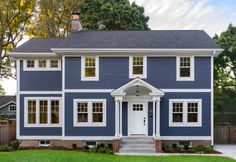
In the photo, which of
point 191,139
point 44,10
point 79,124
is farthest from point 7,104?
point 191,139

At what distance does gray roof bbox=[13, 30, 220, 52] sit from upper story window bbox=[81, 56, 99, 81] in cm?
86

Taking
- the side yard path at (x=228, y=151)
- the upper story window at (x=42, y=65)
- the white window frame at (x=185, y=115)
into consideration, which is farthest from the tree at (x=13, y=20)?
the side yard path at (x=228, y=151)

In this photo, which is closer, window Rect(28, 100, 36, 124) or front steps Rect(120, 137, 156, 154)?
front steps Rect(120, 137, 156, 154)

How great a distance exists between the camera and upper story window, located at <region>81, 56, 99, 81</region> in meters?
23.7

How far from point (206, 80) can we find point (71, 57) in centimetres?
851

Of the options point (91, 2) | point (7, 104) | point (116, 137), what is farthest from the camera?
point (7, 104)

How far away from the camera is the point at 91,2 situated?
39188 millimetres

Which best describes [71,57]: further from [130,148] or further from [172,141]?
[172,141]

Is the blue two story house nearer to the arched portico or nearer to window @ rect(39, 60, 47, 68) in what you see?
the arched portico

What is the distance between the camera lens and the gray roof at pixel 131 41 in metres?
23.8

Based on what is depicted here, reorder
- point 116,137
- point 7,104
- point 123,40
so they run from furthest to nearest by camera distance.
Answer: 1. point 7,104
2. point 123,40
3. point 116,137

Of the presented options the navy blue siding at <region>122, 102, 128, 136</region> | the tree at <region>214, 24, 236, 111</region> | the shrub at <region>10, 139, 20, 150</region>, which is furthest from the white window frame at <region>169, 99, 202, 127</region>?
the tree at <region>214, 24, 236, 111</region>

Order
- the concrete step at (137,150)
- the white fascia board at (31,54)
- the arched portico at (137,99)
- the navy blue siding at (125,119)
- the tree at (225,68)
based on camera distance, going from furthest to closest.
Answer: the tree at (225,68), the white fascia board at (31,54), the navy blue siding at (125,119), the arched portico at (137,99), the concrete step at (137,150)

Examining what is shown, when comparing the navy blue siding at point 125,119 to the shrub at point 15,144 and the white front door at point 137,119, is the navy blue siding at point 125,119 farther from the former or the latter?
the shrub at point 15,144
